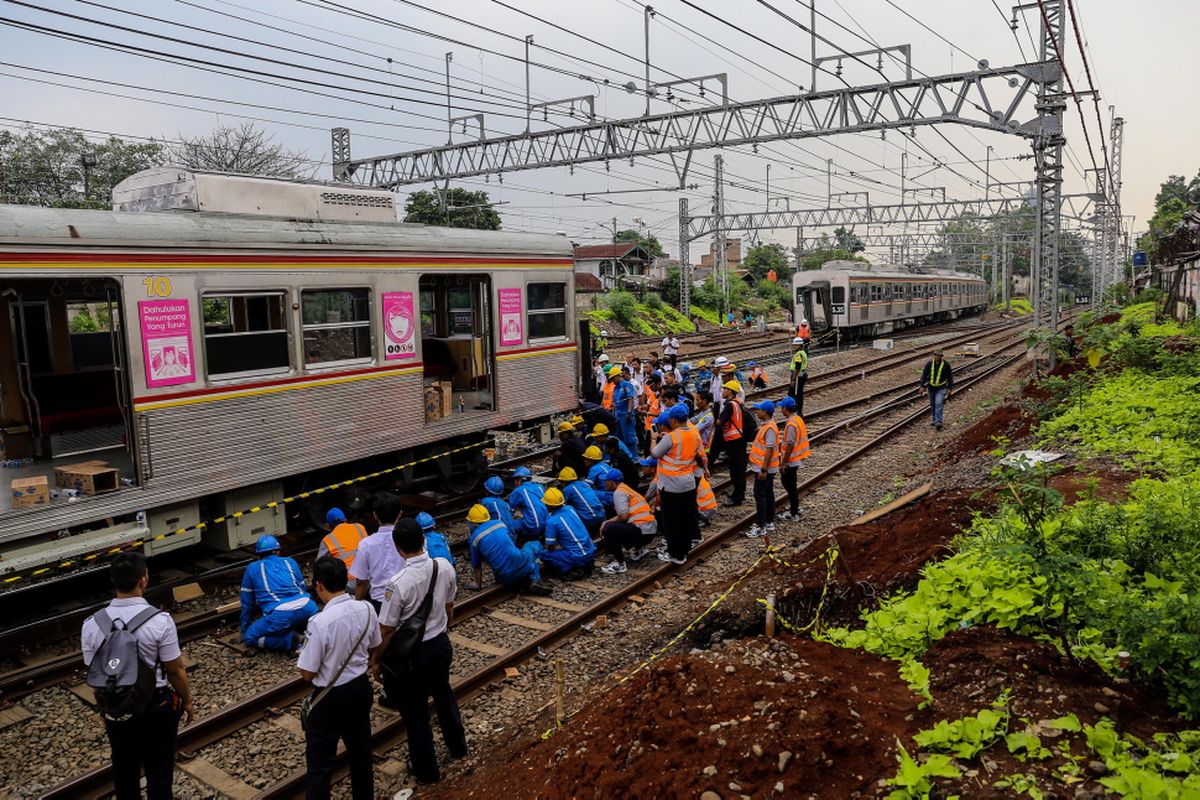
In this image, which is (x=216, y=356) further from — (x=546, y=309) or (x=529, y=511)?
(x=546, y=309)

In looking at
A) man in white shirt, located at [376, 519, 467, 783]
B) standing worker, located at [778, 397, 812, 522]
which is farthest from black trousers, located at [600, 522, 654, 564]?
man in white shirt, located at [376, 519, 467, 783]

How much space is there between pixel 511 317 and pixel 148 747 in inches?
320

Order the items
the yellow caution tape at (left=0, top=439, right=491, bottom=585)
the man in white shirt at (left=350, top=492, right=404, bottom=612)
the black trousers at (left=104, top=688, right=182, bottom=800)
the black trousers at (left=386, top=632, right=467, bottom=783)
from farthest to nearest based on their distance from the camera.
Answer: the yellow caution tape at (left=0, top=439, right=491, bottom=585)
the man in white shirt at (left=350, top=492, right=404, bottom=612)
the black trousers at (left=386, top=632, right=467, bottom=783)
the black trousers at (left=104, top=688, right=182, bottom=800)

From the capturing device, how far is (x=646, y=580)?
356 inches

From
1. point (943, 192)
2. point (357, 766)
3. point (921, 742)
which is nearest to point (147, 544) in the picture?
point (357, 766)

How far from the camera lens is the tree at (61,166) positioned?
3116cm

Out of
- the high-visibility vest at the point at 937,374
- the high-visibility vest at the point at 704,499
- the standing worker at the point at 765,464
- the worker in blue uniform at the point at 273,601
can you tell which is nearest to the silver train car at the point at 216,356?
the worker in blue uniform at the point at 273,601

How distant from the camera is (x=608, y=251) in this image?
6512 centimetres

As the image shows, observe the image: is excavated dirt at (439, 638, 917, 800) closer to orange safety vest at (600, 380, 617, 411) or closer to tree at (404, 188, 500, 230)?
orange safety vest at (600, 380, 617, 411)

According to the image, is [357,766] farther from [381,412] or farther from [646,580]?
[381,412]

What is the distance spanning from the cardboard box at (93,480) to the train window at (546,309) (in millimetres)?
6171

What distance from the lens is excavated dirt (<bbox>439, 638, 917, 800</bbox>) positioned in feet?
13.3

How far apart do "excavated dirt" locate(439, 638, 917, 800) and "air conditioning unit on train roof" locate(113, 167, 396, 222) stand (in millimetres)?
6688

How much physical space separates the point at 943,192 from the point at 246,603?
4397cm
